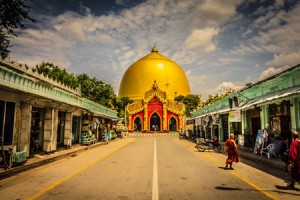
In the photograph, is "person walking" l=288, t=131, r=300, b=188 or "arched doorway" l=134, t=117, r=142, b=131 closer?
"person walking" l=288, t=131, r=300, b=188

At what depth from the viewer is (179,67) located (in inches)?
3533

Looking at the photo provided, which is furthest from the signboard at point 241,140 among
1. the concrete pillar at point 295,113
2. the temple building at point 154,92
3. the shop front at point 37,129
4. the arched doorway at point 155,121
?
the arched doorway at point 155,121

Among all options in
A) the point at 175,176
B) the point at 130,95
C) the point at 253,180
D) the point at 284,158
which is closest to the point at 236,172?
the point at 253,180

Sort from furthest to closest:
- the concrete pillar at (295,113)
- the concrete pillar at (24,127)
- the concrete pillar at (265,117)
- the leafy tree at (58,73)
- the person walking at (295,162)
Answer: the leafy tree at (58,73), the concrete pillar at (265,117), the concrete pillar at (24,127), the concrete pillar at (295,113), the person walking at (295,162)

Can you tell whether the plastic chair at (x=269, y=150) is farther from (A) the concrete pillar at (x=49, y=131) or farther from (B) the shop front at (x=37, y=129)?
(B) the shop front at (x=37, y=129)

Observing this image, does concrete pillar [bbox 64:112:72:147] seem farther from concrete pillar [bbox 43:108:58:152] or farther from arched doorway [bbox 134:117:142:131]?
arched doorway [bbox 134:117:142:131]

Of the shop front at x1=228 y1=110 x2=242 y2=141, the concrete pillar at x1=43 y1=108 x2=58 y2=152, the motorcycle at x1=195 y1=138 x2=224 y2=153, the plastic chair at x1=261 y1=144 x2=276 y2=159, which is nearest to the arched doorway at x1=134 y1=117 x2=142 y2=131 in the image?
the shop front at x1=228 y1=110 x2=242 y2=141

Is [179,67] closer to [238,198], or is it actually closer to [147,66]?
A: [147,66]

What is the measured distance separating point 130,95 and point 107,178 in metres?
71.0

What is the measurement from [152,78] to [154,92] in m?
19.3

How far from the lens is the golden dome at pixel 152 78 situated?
78188mm

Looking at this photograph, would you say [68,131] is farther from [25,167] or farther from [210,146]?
[210,146]

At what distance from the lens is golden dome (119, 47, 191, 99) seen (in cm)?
7819

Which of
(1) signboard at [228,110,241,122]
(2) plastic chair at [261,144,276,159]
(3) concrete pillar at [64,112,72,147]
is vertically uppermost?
(1) signboard at [228,110,241,122]
